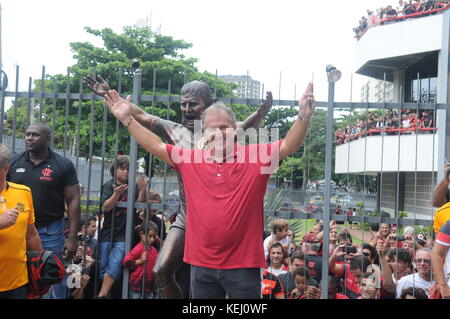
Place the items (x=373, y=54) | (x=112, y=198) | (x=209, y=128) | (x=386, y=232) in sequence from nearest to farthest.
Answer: (x=209, y=128) → (x=112, y=198) → (x=386, y=232) → (x=373, y=54)

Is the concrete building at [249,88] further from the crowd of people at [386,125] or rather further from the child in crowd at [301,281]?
the child in crowd at [301,281]

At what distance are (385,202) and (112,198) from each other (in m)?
12.3

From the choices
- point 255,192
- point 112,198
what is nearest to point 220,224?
point 255,192

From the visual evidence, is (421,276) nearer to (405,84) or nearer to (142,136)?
(142,136)

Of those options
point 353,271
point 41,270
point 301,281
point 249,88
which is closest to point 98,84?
point 41,270

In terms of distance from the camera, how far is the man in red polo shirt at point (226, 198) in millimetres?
2418

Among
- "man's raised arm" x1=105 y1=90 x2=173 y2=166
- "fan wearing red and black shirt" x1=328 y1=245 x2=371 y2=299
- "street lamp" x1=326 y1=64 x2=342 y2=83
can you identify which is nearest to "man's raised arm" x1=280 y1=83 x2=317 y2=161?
"street lamp" x1=326 y1=64 x2=342 y2=83

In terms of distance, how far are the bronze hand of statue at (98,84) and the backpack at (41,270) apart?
1.18 meters

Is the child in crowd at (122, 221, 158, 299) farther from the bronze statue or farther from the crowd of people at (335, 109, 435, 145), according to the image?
the crowd of people at (335, 109, 435, 145)

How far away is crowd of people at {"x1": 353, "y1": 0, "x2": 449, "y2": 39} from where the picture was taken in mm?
13828

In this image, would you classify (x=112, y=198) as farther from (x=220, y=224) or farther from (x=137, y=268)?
(x=220, y=224)

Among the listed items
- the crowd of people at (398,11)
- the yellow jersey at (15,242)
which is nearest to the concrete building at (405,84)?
the crowd of people at (398,11)

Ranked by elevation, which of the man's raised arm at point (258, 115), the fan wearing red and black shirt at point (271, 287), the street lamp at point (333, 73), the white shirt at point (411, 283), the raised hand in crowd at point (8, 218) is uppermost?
the street lamp at point (333, 73)

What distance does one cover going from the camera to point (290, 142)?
2459 millimetres
